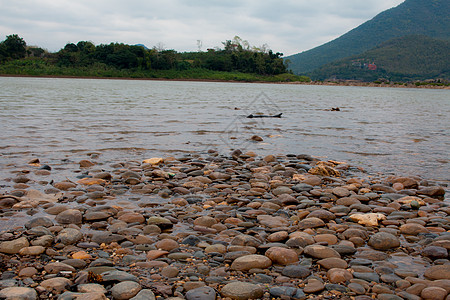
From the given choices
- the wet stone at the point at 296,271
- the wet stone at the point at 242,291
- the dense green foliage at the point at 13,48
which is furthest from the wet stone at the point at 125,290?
the dense green foliage at the point at 13,48

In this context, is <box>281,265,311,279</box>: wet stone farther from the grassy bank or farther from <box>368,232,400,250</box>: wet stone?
the grassy bank

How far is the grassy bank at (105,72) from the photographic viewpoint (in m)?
83.7

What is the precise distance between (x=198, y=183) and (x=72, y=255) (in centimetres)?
262

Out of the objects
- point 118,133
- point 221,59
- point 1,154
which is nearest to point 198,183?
point 1,154

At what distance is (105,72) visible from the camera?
92.9m

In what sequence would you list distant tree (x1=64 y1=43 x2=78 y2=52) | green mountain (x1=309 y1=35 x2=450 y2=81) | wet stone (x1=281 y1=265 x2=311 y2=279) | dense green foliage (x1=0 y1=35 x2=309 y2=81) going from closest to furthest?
wet stone (x1=281 y1=265 x2=311 y2=279) < dense green foliage (x1=0 y1=35 x2=309 y2=81) < distant tree (x1=64 y1=43 x2=78 y2=52) < green mountain (x1=309 y1=35 x2=450 y2=81)

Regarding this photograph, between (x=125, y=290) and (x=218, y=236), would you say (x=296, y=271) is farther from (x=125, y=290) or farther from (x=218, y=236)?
(x=125, y=290)

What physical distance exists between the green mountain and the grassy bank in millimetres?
64923

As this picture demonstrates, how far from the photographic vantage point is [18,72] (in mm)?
82250

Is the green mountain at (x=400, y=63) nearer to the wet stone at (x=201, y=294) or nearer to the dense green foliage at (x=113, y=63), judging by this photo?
the dense green foliage at (x=113, y=63)

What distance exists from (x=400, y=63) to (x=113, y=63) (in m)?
125

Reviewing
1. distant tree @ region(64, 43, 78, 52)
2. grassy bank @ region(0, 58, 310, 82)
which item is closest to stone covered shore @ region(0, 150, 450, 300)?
grassy bank @ region(0, 58, 310, 82)

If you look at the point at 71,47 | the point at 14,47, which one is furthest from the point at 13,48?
the point at 71,47

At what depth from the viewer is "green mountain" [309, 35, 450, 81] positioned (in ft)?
476
